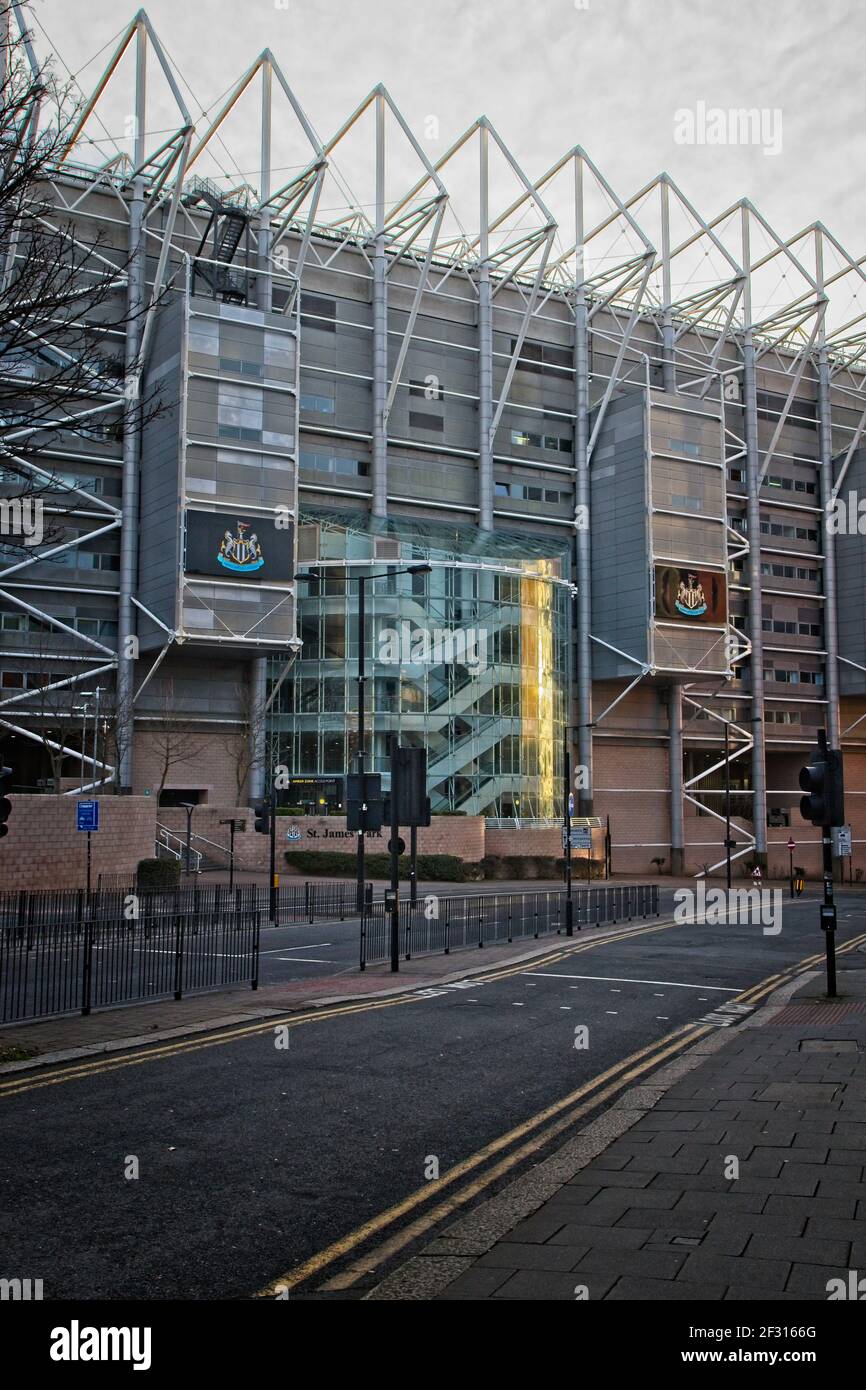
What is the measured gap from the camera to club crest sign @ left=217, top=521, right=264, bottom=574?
2181 inches

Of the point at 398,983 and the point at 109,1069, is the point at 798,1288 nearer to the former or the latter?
the point at 109,1069

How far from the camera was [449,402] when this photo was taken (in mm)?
71562

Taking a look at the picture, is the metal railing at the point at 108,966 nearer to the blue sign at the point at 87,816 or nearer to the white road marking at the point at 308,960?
the white road marking at the point at 308,960

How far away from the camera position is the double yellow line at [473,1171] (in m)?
5.87

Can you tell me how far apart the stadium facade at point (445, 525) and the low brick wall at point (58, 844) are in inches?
520

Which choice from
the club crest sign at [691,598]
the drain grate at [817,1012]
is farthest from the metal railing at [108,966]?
the club crest sign at [691,598]

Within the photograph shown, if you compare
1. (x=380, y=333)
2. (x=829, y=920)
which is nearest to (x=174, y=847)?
(x=380, y=333)

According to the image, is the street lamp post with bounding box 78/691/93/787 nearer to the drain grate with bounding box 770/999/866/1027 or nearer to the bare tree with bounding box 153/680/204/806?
the bare tree with bounding box 153/680/204/806

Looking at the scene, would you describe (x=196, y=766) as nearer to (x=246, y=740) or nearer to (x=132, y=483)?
(x=246, y=740)

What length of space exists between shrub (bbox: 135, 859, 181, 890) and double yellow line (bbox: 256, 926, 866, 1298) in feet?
94.6

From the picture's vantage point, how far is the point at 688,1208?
21.6 ft

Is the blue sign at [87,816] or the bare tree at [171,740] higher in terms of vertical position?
the bare tree at [171,740]
